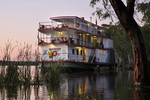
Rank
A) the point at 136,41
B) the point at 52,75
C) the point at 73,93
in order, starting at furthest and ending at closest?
the point at 52,75
the point at 136,41
the point at 73,93

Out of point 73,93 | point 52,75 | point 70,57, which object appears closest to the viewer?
point 73,93

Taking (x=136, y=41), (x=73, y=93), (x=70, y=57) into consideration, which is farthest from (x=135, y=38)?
(x=70, y=57)

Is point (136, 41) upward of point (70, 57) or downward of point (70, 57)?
downward

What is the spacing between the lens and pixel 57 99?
7.56 metres

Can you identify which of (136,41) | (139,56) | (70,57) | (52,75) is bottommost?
(52,75)

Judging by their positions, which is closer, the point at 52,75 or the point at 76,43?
the point at 52,75

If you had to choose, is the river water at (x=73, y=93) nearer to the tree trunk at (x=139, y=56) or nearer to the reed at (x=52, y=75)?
the tree trunk at (x=139, y=56)

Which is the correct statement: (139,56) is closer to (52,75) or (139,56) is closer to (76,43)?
(52,75)

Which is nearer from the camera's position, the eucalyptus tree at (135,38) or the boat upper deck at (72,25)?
the eucalyptus tree at (135,38)

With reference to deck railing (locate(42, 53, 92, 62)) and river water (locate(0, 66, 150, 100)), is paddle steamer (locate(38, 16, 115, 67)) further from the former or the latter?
river water (locate(0, 66, 150, 100))

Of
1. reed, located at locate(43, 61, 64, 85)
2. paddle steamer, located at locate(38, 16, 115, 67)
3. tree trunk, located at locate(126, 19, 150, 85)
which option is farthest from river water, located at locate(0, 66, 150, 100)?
paddle steamer, located at locate(38, 16, 115, 67)

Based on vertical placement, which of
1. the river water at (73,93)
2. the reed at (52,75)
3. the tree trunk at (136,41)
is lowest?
the river water at (73,93)

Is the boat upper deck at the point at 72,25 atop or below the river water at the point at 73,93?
atop

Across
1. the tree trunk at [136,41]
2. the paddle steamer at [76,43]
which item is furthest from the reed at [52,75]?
the paddle steamer at [76,43]
